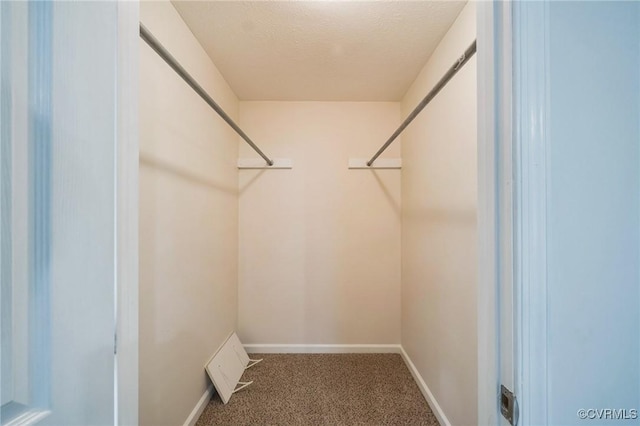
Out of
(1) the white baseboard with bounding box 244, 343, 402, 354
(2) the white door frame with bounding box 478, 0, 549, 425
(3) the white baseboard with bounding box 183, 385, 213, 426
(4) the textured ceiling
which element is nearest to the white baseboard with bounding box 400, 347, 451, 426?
(1) the white baseboard with bounding box 244, 343, 402, 354

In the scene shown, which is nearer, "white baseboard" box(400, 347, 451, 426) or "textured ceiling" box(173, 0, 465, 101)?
"textured ceiling" box(173, 0, 465, 101)

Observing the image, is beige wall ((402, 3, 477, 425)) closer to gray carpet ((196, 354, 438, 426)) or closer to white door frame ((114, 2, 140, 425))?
gray carpet ((196, 354, 438, 426))

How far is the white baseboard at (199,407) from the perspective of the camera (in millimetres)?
1540

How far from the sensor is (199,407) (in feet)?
5.44

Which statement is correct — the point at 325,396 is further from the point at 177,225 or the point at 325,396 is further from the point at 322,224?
the point at 177,225

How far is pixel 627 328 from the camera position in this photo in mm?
446

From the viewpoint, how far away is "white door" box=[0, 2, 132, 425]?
14.8 inches

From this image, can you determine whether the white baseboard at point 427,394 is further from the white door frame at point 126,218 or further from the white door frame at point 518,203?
the white door frame at point 126,218

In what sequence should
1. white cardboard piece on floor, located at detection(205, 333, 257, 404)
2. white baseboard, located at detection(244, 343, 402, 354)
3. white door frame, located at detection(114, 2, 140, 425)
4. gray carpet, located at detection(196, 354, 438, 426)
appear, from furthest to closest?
white baseboard, located at detection(244, 343, 402, 354) → white cardboard piece on floor, located at detection(205, 333, 257, 404) → gray carpet, located at detection(196, 354, 438, 426) → white door frame, located at detection(114, 2, 140, 425)

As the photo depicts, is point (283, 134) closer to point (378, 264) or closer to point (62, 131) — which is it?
point (378, 264)

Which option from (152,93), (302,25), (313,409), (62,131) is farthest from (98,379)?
(302,25)

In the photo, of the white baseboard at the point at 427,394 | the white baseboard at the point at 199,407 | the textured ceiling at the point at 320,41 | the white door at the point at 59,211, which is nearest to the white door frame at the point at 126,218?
the white door at the point at 59,211

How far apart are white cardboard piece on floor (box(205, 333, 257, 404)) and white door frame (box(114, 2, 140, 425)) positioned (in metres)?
1.46

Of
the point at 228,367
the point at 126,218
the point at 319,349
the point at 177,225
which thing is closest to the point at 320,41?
the point at 177,225
